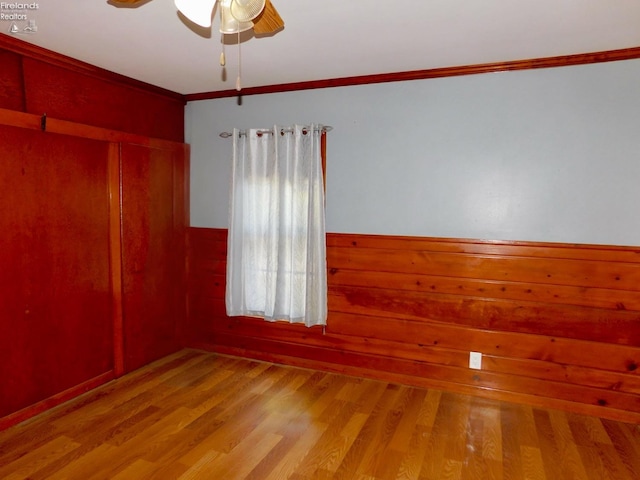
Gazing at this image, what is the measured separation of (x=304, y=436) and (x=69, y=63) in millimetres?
2791

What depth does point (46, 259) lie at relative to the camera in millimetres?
2652

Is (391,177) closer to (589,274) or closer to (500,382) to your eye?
(589,274)

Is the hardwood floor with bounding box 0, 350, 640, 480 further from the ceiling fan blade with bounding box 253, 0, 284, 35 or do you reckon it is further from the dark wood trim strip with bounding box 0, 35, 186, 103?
the dark wood trim strip with bounding box 0, 35, 186, 103

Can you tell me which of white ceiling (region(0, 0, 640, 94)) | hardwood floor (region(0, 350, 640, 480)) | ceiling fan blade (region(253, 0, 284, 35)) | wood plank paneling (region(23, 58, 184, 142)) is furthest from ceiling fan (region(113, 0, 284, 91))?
hardwood floor (region(0, 350, 640, 480))

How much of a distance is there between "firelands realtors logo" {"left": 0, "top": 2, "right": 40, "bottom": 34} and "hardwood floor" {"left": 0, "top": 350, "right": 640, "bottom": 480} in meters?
2.28

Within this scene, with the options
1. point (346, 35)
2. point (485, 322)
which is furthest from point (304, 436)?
point (346, 35)

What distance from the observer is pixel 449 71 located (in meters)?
2.88

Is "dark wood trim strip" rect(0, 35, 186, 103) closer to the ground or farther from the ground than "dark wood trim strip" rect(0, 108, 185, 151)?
farther from the ground

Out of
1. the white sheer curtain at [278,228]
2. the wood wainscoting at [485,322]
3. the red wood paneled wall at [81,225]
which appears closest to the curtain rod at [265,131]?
the white sheer curtain at [278,228]

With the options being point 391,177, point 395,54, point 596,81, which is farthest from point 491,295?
point 395,54

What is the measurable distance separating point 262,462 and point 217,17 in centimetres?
235

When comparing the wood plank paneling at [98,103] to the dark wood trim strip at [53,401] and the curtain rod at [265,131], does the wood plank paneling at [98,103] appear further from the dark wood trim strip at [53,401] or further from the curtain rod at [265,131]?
the dark wood trim strip at [53,401]

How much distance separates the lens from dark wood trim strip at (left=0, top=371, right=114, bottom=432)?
8.18 feet

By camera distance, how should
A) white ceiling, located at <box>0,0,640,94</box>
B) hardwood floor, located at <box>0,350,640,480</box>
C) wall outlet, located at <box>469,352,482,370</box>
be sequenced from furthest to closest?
1. wall outlet, located at <box>469,352,482,370</box>
2. hardwood floor, located at <box>0,350,640,480</box>
3. white ceiling, located at <box>0,0,640,94</box>
